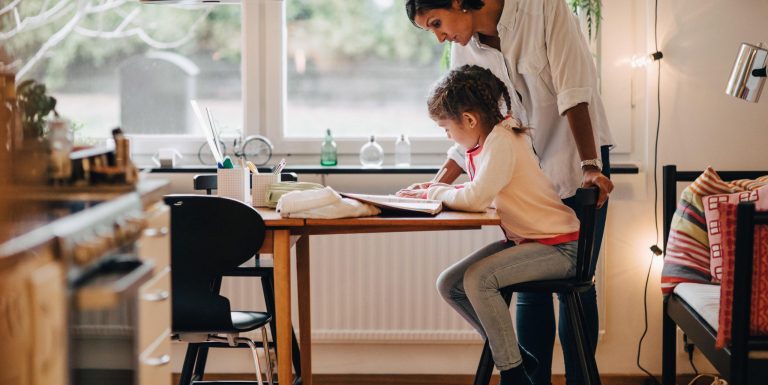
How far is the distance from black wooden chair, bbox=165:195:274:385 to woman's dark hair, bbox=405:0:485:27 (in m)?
0.70

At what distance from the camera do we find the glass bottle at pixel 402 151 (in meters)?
3.21

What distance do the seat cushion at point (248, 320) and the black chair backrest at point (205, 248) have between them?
45 mm

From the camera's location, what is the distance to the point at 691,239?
259cm

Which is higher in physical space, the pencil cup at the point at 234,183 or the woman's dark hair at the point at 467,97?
the woman's dark hair at the point at 467,97

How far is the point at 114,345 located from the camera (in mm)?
934

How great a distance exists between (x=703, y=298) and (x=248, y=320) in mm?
1220

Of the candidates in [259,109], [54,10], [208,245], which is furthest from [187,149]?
[54,10]

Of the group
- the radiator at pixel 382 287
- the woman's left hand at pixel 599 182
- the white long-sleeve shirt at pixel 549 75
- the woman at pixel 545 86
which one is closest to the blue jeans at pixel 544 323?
the woman at pixel 545 86

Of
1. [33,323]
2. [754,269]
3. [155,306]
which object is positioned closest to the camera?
[33,323]

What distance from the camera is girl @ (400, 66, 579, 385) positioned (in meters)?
2.12

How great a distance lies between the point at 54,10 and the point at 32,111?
0.52 ft

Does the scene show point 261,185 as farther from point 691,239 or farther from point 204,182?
point 691,239

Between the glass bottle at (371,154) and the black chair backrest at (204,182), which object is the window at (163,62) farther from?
the black chair backrest at (204,182)

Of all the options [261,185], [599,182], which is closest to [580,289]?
[599,182]
